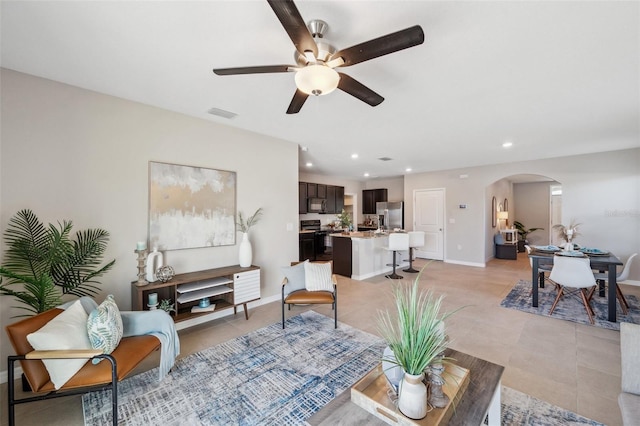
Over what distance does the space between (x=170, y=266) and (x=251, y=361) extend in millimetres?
1464

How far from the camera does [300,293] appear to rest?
3.33m

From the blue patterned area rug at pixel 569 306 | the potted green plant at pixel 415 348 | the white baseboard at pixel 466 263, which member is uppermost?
the potted green plant at pixel 415 348

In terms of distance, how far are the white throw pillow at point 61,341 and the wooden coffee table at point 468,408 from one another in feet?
5.55

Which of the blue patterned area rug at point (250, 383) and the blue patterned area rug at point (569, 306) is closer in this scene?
the blue patterned area rug at point (250, 383)

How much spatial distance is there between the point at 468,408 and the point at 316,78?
6.71 ft

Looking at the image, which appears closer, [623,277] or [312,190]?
[623,277]

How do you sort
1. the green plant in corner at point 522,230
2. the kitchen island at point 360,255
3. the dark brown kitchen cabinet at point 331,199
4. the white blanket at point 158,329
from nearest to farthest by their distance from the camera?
the white blanket at point 158,329 → the kitchen island at point 360,255 → the dark brown kitchen cabinet at point 331,199 → the green plant in corner at point 522,230

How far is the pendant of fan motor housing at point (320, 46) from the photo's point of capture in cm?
164

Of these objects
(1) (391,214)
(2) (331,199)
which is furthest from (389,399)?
(1) (391,214)

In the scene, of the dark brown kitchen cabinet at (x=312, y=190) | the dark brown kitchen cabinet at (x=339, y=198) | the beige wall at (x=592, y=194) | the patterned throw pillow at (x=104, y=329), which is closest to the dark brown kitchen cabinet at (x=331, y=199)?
the dark brown kitchen cabinet at (x=339, y=198)

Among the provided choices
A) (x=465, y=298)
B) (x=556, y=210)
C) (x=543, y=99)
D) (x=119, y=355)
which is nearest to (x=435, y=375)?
(x=119, y=355)

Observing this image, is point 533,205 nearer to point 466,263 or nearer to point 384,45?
point 466,263

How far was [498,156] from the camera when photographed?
18.1ft

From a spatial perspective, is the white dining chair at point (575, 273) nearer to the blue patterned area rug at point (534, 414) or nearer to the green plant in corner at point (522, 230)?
the blue patterned area rug at point (534, 414)
